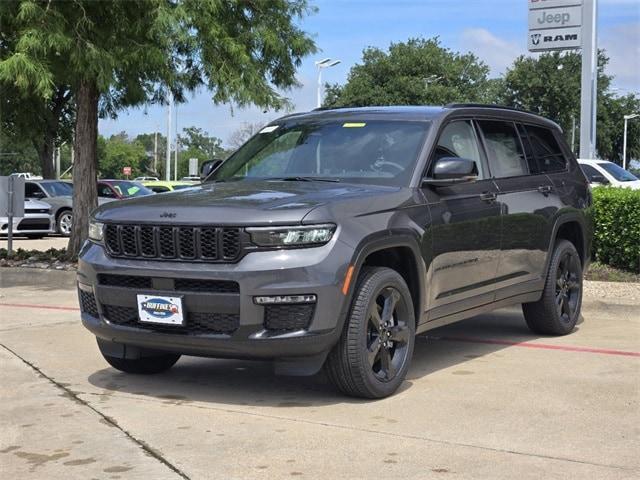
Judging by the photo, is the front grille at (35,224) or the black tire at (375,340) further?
the front grille at (35,224)

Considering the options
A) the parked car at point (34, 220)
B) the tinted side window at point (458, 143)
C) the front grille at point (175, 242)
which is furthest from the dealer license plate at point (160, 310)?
the parked car at point (34, 220)

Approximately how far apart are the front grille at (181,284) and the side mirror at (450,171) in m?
1.64

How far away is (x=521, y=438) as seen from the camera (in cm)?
471

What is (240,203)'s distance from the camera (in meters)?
5.25

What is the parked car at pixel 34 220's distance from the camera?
21.7 metres

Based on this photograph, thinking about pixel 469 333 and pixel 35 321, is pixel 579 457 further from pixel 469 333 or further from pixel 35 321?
pixel 35 321

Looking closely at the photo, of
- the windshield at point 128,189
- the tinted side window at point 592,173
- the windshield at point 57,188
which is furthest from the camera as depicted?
the windshield at point 128,189

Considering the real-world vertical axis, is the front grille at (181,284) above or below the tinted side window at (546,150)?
below

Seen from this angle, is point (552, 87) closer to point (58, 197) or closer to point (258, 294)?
point (58, 197)

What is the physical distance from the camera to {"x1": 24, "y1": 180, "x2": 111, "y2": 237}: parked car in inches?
875

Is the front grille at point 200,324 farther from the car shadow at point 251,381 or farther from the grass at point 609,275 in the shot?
the grass at point 609,275

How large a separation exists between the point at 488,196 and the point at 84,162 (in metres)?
8.52

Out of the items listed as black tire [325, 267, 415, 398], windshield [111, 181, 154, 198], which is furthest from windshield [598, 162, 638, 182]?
black tire [325, 267, 415, 398]

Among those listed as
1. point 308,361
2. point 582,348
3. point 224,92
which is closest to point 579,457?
point 308,361
